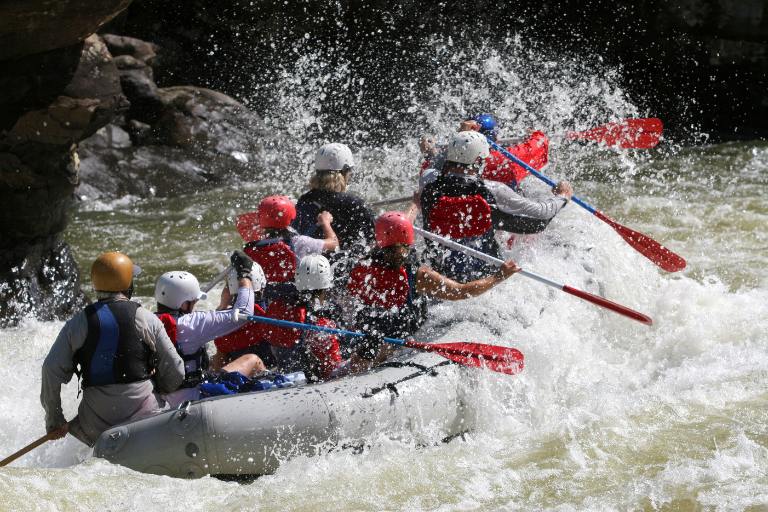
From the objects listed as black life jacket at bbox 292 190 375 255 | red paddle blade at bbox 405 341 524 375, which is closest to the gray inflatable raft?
red paddle blade at bbox 405 341 524 375

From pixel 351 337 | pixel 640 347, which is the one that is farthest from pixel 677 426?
pixel 351 337

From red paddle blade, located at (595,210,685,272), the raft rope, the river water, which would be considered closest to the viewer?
the river water

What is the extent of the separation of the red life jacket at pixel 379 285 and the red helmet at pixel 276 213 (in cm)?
75

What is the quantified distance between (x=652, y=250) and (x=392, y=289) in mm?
3108

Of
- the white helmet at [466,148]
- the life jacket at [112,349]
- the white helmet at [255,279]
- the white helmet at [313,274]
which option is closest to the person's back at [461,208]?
the white helmet at [466,148]

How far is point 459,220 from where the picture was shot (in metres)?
6.85

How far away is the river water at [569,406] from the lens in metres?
5.27

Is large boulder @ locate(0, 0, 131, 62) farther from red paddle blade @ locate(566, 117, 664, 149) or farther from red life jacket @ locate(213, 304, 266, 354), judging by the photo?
red paddle blade @ locate(566, 117, 664, 149)

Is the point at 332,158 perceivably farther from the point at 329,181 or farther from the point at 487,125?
Answer: the point at 487,125

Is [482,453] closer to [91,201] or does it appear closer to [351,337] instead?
[351,337]

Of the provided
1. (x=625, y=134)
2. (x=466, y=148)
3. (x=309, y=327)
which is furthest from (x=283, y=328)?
(x=625, y=134)

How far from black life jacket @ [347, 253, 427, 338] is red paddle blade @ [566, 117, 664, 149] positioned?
13.9ft

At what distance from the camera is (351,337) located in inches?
249

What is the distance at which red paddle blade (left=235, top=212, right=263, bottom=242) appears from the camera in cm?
723
